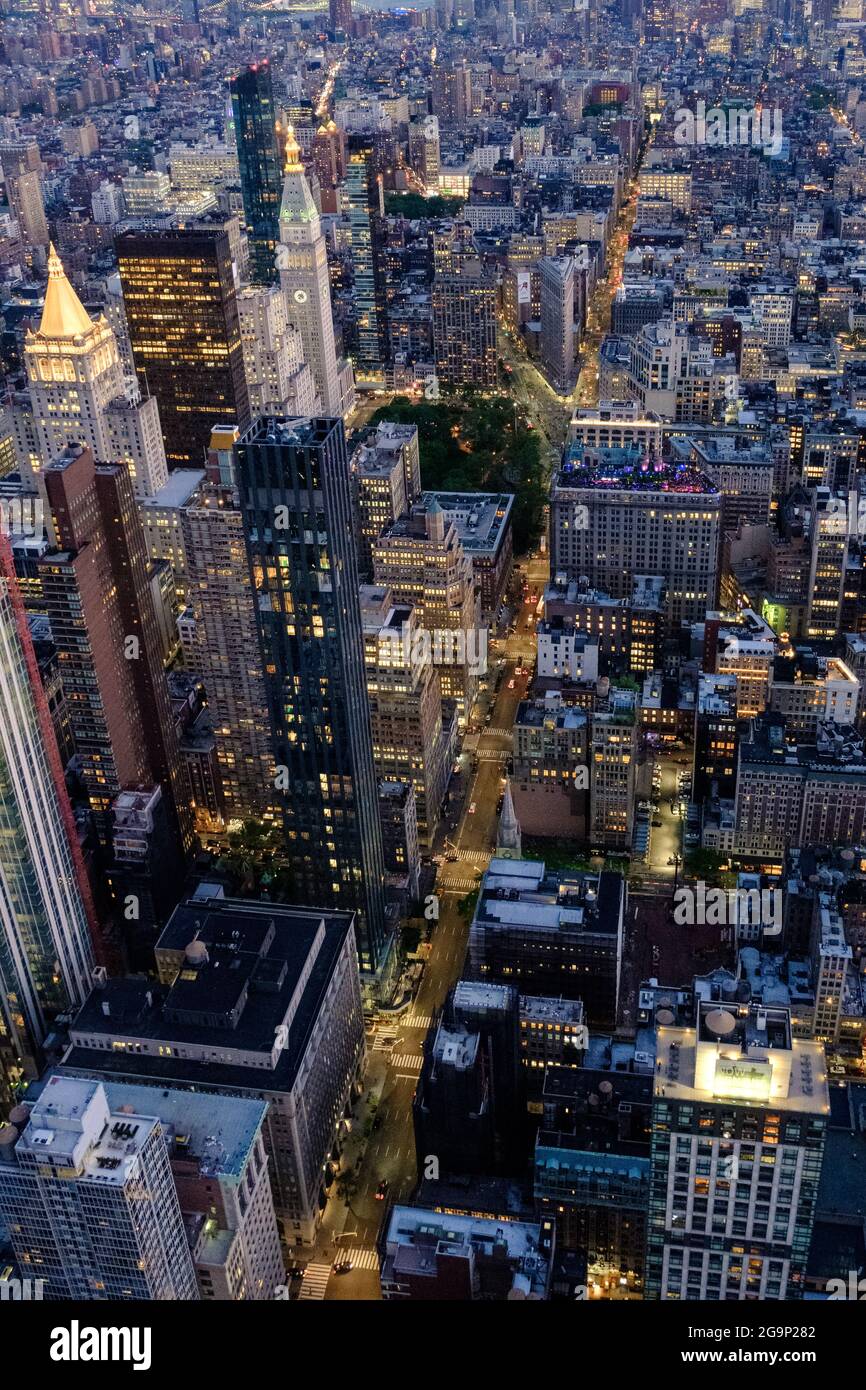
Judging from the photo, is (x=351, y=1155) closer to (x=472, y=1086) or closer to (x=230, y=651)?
(x=472, y=1086)

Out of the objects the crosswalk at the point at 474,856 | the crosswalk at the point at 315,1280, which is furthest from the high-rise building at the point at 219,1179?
the crosswalk at the point at 474,856

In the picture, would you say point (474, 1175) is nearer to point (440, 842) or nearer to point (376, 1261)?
point (376, 1261)

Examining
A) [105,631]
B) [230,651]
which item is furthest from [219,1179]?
[230,651]

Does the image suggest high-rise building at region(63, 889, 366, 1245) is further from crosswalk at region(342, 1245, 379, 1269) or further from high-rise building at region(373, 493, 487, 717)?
high-rise building at region(373, 493, 487, 717)

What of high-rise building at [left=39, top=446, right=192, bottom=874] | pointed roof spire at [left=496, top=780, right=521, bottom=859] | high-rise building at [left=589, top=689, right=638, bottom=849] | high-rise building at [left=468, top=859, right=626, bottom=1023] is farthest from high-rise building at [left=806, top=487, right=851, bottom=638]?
high-rise building at [left=39, top=446, right=192, bottom=874]

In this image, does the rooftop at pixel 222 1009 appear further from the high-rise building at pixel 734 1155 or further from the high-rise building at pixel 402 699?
the high-rise building at pixel 402 699

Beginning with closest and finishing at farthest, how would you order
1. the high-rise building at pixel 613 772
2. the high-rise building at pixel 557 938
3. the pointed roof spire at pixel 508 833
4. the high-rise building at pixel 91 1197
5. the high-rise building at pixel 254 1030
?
the high-rise building at pixel 91 1197
the high-rise building at pixel 254 1030
the high-rise building at pixel 557 938
the pointed roof spire at pixel 508 833
the high-rise building at pixel 613 772
